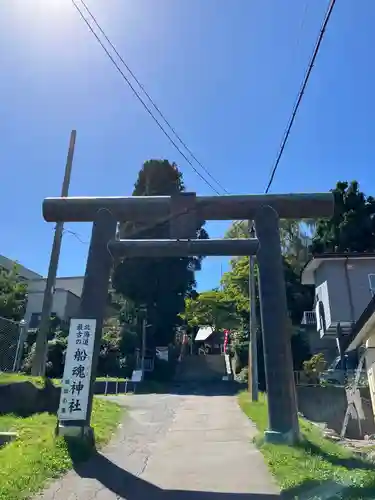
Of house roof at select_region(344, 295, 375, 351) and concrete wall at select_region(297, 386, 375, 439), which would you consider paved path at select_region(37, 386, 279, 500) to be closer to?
house roof at select_region(344, 295, 375, 351)

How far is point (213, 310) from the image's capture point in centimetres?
4316

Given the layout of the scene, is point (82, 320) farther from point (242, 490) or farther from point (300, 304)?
point (300, 304)

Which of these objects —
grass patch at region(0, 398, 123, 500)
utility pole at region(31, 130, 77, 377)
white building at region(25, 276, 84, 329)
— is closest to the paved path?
grass patch at region(0, 398, 123, 500)

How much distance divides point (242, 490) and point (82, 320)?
4.37m

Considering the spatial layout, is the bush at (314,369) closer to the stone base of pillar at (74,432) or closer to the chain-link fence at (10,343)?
the chain-link fence at (10,343)

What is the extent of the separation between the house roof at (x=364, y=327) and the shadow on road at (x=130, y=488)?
10.1 metres

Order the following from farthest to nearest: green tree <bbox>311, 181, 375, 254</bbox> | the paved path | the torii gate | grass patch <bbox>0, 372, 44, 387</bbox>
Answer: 1. green tree <bbox>311, 181, 375, 254</bbox>
2. grass patch <bbox>0, 372, 44, 387</bbox>
3. the torii gate
4. the paved path

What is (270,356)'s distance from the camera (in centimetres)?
829

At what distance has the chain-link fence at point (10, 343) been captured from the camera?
11616mm

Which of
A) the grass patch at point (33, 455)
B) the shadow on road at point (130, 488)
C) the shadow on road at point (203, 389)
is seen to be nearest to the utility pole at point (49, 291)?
the grass patch at point (33, 455)

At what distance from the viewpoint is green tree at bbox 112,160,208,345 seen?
3130cm

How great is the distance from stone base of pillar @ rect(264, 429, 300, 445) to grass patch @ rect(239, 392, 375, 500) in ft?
0.34

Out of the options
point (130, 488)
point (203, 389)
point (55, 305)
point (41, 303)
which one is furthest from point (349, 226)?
point (130, 488)

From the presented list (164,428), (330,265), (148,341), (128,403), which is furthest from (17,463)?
(148,341)
